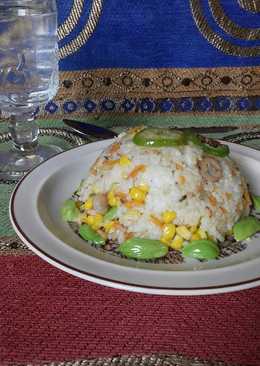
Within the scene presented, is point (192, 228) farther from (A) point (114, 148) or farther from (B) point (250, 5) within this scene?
(B) point (250, 5)

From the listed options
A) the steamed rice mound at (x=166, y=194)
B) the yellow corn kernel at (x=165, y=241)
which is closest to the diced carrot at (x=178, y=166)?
the steamed rice mound at (x=166, y=194)

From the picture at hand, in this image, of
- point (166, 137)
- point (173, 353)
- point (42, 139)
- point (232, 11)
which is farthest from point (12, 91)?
point (173, 353)

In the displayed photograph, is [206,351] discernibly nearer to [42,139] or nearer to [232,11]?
[42,139]

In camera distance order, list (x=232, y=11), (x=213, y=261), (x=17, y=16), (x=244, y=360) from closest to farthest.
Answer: (x=244, y=360)
(x=213, y=261)
(x=17, y=16)
(x=232, y=11)

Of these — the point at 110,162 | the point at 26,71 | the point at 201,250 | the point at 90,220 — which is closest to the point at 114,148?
the point at 110,162

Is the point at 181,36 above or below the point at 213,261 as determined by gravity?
above

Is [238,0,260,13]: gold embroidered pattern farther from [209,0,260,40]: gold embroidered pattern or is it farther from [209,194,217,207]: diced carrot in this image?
[209,194,217,207]: diced carrot
